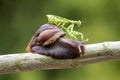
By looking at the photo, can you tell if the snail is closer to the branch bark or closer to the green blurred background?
the branch bark

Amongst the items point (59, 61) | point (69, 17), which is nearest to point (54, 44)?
point (59, 61)

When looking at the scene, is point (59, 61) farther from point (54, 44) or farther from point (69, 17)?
point (69, 17)

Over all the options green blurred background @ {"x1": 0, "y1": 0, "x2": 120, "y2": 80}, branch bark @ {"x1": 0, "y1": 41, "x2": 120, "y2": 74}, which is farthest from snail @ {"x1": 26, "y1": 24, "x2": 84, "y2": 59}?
green blurred background @ {"x1": 0, "y1": 0, "x2": 120, "y2": 80}

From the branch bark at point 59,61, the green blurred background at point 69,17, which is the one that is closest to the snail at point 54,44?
the branch bark at point 59,61

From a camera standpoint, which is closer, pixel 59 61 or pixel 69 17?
pixel 59 61

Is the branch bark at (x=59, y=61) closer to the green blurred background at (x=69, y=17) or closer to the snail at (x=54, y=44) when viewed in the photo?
the snail at (x=54, y=44)

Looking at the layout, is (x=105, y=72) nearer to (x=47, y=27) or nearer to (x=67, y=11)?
(x=67, y=11)

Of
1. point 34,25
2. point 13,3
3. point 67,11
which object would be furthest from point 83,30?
point 13,3
